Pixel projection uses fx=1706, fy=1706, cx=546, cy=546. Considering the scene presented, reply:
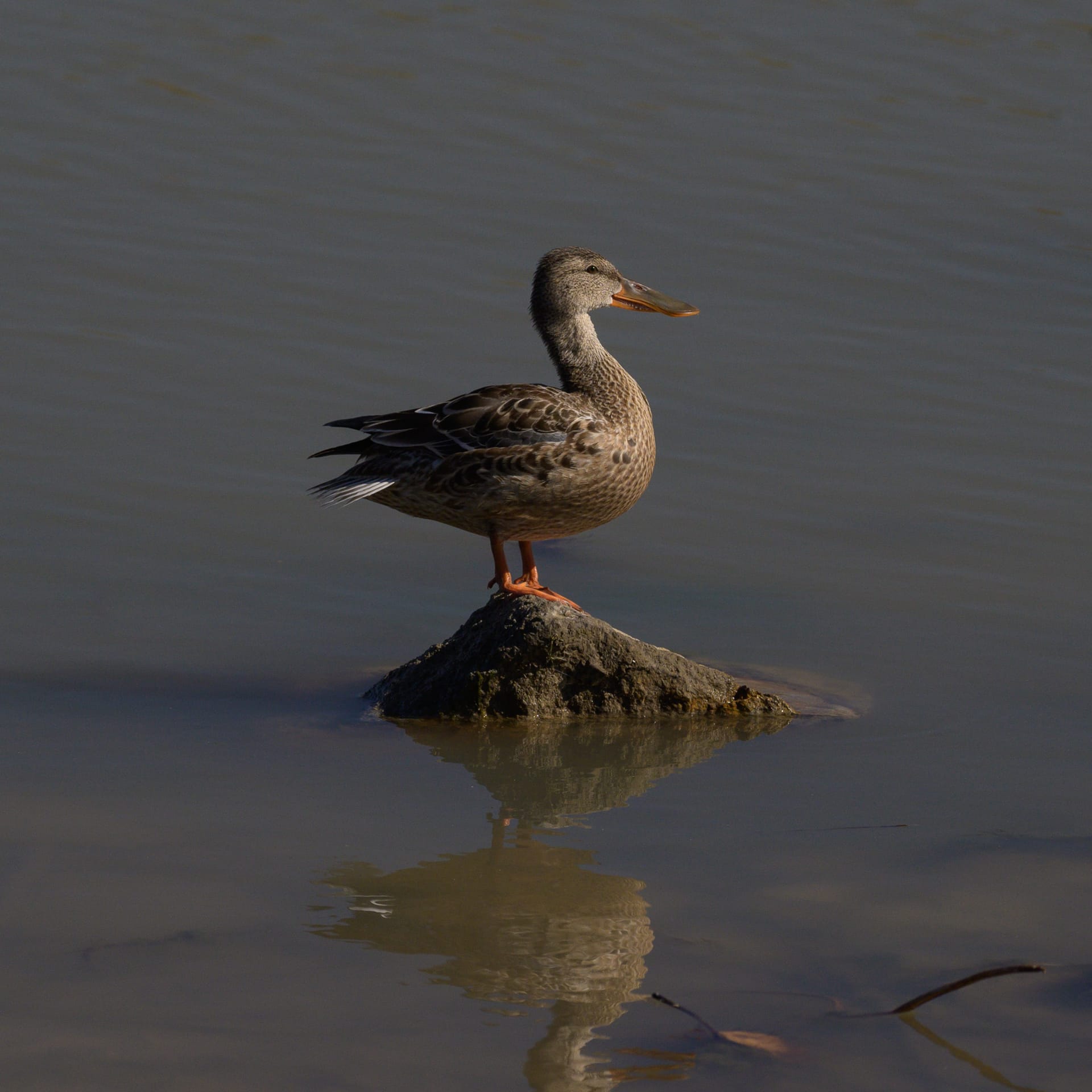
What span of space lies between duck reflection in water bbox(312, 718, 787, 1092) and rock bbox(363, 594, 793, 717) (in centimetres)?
15

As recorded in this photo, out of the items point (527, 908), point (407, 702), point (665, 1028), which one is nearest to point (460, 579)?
point (407, 702)

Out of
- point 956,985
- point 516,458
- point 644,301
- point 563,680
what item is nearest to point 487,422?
point 516,458

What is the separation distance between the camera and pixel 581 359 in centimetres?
694

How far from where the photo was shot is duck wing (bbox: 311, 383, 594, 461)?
6.39 metres

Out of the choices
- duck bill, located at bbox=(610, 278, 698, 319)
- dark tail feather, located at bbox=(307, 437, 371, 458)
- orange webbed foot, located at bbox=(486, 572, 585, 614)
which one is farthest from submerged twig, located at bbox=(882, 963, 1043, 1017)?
duck bill, located at bbox=(610, 278, 698, 319)

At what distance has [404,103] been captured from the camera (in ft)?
43.6

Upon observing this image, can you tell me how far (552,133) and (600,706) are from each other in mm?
7856

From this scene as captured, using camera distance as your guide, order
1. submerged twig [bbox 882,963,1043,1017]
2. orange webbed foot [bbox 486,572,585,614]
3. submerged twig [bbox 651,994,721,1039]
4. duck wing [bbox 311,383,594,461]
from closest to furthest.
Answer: submerged twig [bbox 882,963,1043,1017], submerged twig [bbox 651,994,721,1039], orange webbed foot [bbox 486,572,585,614], duck wing [bbox 311,383,594,461]

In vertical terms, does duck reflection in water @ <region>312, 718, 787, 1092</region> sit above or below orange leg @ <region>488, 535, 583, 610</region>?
below

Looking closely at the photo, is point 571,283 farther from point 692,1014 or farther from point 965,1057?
point 965,1057

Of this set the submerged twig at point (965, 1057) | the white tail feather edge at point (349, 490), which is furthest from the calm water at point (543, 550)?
the white tail feather edge at point (349, 490)

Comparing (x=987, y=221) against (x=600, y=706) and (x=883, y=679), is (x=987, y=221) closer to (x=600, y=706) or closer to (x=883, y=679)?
(x=883, y=679)

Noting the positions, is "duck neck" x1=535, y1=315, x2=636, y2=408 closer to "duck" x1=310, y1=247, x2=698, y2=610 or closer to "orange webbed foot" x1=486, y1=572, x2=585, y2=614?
"duck" x1=310, y1=247, x2=698, y2=610

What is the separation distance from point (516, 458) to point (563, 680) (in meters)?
0.90
